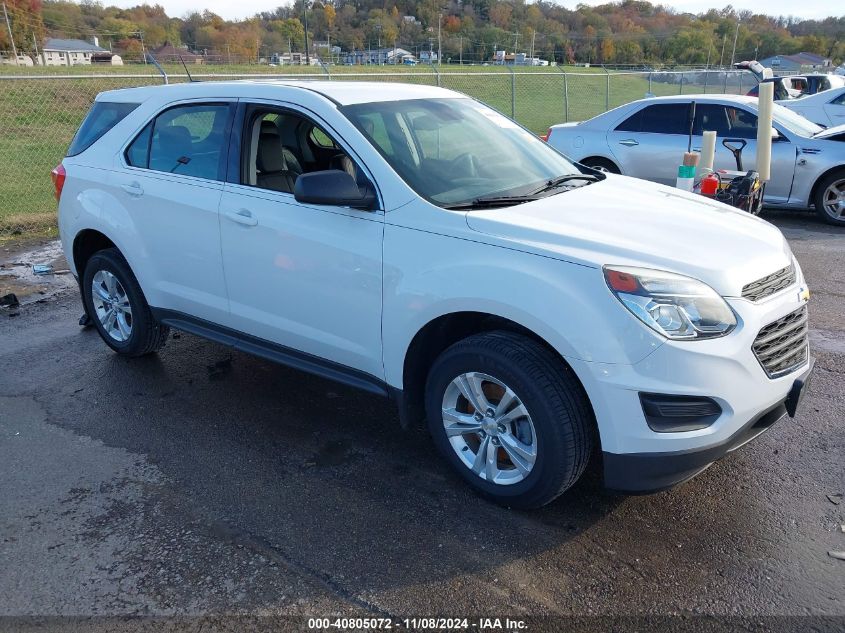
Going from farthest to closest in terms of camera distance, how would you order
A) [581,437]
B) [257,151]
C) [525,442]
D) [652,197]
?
1. [257,151]
2. [652,197]
3. [525,442]
4. [581,437]

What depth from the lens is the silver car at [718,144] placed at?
345 inches

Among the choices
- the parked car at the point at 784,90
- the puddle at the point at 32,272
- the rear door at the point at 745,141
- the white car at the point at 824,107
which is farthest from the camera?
the parked car at the point at 784,90

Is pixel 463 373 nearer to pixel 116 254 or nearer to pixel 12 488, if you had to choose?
pixel 12 488

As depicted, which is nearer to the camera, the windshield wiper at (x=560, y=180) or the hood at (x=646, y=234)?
the hood at (x=646, y=234)

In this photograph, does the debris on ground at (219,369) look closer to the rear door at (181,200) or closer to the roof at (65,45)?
the rear door at (181,200)

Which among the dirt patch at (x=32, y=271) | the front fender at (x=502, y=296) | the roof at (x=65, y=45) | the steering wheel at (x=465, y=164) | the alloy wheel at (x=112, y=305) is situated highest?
the roof at (x=65, y=45)

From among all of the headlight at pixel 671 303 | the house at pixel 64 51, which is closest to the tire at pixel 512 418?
the headlight at pixel 671 303

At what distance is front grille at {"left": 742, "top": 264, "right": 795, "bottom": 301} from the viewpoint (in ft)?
9.61

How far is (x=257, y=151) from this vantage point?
4.17 meters

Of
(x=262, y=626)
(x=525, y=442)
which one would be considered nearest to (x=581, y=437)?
(x=525, y=442)

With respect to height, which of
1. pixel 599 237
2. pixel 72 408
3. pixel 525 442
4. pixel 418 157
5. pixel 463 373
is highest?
pixel 418 157

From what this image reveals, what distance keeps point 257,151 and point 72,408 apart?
203 cm

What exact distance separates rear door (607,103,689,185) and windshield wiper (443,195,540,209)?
6532 mm

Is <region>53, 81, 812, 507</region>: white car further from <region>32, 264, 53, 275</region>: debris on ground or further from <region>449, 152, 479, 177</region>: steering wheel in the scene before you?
<region>32, 264, 53, 275</region>: debris on ground
